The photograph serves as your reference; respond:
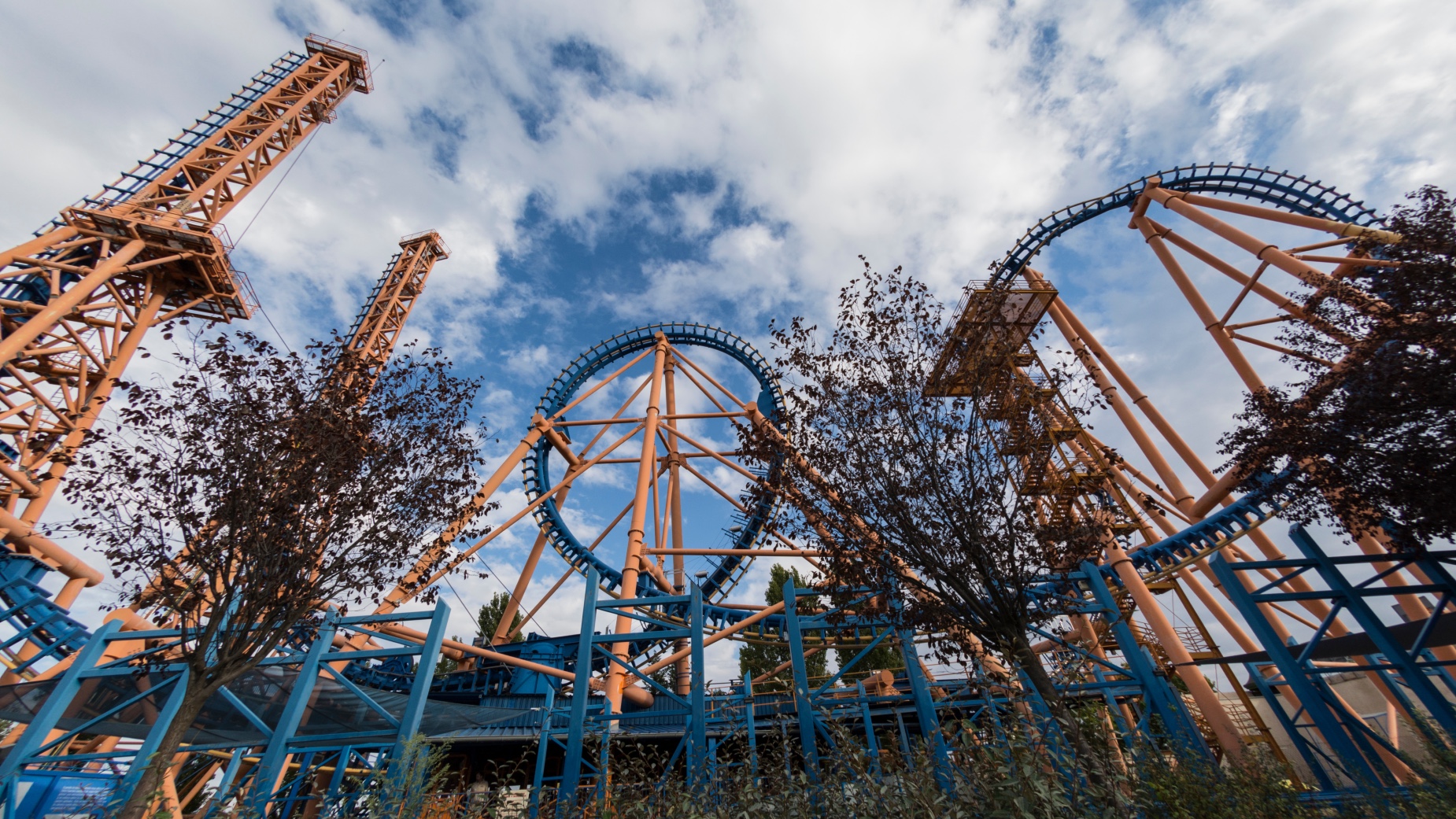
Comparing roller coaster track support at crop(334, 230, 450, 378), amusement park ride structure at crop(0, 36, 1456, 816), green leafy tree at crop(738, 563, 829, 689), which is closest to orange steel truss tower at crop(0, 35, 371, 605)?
amusement park ride structure at crop(0, 36, 1456, 816)

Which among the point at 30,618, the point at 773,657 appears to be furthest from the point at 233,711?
the point at 773,657

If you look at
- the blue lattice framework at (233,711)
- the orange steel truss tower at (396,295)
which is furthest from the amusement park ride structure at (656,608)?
the orange steel truss tower at (396,295)

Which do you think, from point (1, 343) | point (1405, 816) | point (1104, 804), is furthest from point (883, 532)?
point (1, 343)

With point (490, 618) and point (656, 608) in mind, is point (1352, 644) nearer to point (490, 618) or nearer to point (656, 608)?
point (656, 608)

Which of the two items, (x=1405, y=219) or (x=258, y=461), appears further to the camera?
(x=1405, y=219)

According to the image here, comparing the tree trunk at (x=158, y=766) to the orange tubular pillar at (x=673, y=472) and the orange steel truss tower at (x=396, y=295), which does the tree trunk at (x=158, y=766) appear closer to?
the orange tubular pillar at (x=673, y=472)

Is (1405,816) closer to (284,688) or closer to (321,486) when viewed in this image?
(321,486)

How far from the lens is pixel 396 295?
82.5ft

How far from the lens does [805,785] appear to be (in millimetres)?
4730

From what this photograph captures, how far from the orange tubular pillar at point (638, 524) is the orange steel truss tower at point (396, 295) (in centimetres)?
1318

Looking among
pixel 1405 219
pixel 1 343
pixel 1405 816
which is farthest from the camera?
pixel 1 343

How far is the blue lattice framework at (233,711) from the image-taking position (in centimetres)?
641

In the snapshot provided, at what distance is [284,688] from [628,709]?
36.5 ft

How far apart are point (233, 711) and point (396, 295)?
835 inches
